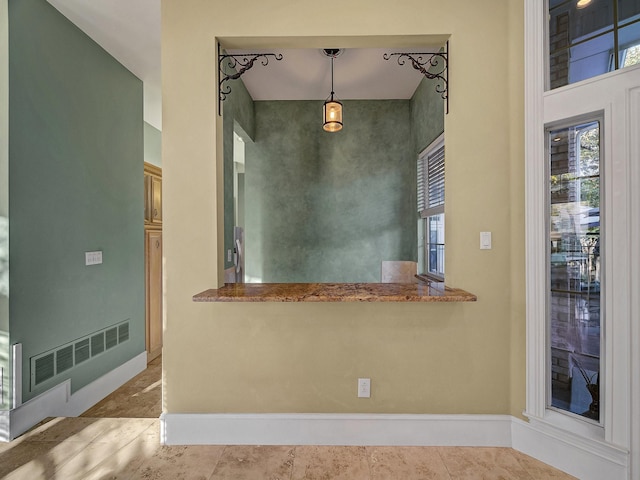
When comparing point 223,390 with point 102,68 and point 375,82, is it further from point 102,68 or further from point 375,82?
point 375,82

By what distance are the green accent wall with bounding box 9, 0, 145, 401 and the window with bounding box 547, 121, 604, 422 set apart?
3.32m

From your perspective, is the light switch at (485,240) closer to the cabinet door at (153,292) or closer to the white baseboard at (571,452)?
the white baseboard at (571,452)

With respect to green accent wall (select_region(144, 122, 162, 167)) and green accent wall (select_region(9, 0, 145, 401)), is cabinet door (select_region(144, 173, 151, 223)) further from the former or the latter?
green accent wall (select_region(9, 0, 145, 401))

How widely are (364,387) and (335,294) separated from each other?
670 millimetres

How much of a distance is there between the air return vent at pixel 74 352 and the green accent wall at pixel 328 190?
163 centimetres

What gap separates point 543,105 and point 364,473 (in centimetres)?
229

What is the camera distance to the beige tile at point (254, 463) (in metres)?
1.77

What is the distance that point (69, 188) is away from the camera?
2.54 metres

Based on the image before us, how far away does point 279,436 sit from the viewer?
202 cm

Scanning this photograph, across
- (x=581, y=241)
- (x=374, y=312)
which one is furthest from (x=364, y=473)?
(x=581, y=241)

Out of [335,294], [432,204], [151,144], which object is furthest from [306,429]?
[151,144]

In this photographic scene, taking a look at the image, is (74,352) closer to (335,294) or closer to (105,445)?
(105,445)

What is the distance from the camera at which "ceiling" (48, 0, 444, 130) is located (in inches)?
93.9

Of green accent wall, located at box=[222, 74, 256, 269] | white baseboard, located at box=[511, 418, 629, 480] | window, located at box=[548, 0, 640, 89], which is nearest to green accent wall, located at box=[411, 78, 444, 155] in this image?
window, located at box=[548, 0, 640, 89]
